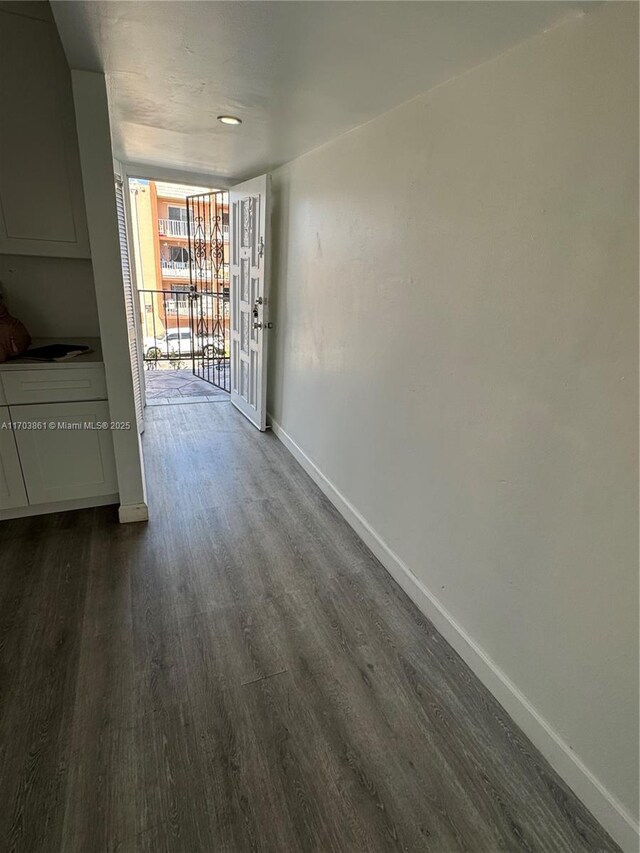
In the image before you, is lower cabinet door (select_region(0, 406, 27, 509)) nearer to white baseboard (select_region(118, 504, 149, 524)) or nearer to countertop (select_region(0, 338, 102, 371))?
countertop (select_region(0, 338, 102, 371))

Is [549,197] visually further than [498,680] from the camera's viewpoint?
No

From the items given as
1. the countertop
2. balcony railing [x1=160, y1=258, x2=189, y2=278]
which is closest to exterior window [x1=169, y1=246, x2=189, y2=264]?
balcony railing [x1=160, y1=258, x2=189, y2=278]

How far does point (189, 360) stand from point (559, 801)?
6.12 metres

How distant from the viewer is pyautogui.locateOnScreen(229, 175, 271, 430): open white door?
336 cm

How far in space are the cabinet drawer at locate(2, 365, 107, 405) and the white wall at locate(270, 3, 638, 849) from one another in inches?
58.2

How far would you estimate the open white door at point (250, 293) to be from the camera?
3.36 meters

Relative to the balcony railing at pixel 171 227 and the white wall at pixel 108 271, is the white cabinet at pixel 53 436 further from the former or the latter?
the balcony railing at pixel 171 227

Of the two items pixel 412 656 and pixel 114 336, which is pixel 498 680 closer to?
pixel 412 656

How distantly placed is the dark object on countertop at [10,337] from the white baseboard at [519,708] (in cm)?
205

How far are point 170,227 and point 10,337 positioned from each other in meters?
8.36

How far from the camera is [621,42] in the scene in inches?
39.1

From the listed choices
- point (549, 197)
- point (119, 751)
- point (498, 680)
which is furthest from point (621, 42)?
point (119, 751)

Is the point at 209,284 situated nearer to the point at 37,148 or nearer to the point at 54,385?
the point at 37,148

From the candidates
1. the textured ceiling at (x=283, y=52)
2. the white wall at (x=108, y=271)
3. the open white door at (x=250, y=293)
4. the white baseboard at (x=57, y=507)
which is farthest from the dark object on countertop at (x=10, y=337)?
the open white door at (x=250, y=293)
